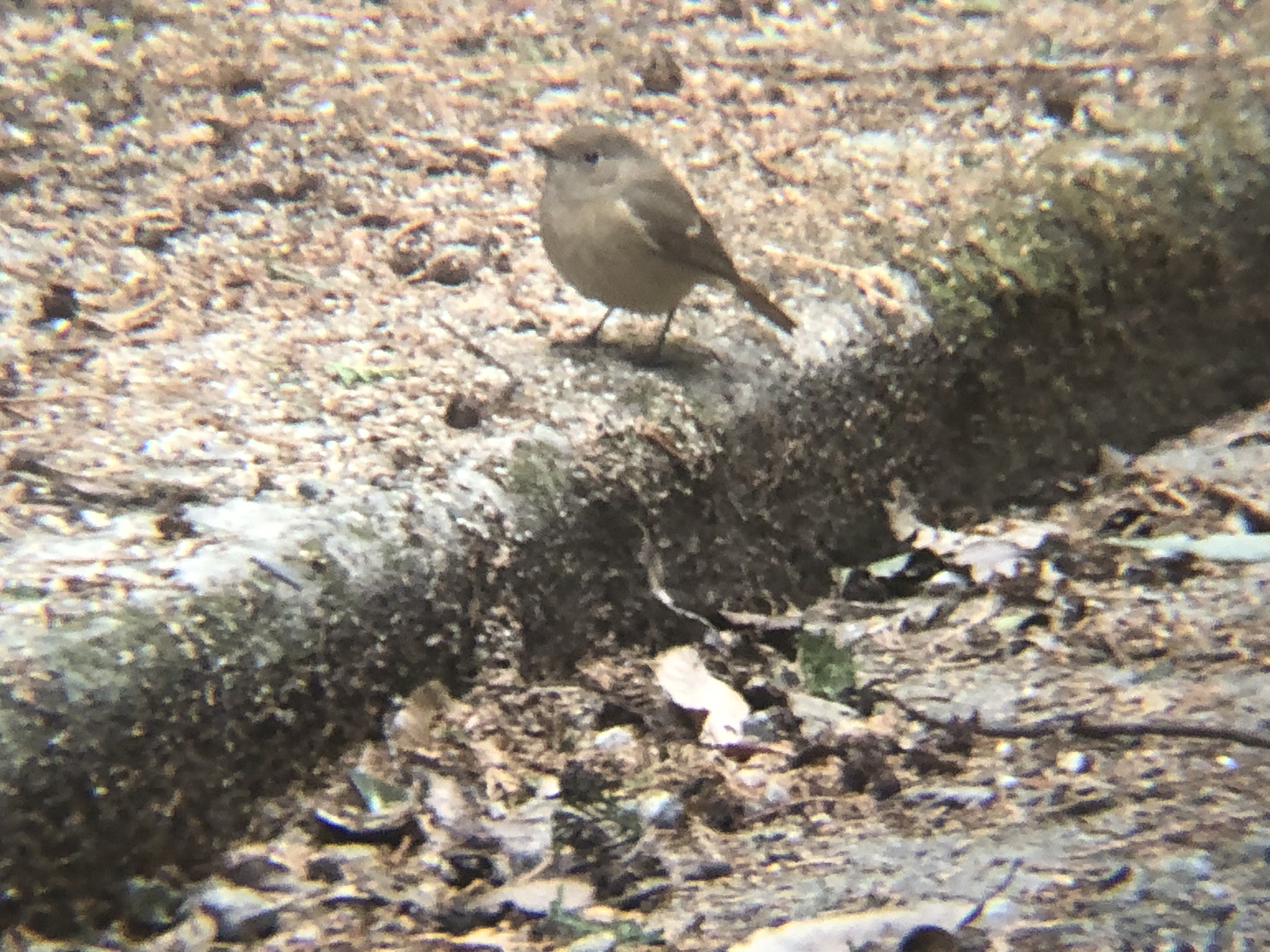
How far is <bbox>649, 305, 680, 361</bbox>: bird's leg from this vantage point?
315 centimetres

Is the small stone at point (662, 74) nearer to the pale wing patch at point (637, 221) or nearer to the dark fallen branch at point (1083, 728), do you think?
the pale wing patch at point (637, 221)

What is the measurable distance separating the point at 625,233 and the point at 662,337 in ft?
1.04

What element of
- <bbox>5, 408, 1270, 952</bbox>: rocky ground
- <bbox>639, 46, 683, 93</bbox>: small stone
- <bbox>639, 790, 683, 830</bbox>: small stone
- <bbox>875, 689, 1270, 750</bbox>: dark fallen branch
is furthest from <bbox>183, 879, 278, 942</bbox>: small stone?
<bbox>639, 46, 683, 93</bbox>: small stone

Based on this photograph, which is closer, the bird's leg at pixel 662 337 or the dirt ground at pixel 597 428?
the dirt ground at pixel 597 428

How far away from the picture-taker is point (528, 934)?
2006 mm

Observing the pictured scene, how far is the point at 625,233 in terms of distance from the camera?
3.01 meters

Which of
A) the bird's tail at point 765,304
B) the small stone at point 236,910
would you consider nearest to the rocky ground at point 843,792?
the small stone at point 236,910

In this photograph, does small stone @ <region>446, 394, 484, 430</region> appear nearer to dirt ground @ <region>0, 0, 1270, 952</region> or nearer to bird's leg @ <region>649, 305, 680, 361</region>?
dirt ground @ <region>0, 0, 1270, 952</region>

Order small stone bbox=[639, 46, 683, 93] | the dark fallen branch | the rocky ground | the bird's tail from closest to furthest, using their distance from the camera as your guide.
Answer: the rocky ground, the dark fallen branch, the bird's tail, small stone bbox=[639, 46, 683, 93]

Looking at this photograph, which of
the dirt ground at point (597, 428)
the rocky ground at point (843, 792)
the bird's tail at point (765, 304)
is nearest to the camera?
the rocky ground at point (843, 792)

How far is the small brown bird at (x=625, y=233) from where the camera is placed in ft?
9.96

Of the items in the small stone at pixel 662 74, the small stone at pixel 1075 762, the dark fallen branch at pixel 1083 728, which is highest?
the small stone at pixel 662 74

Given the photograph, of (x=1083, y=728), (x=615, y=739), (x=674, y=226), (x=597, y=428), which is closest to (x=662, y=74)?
(x=674, y=226)

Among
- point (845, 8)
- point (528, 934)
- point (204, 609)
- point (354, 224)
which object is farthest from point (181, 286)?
point (845, 8)
